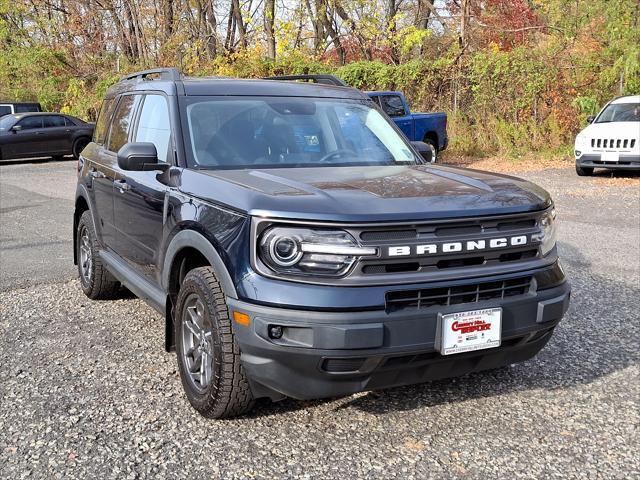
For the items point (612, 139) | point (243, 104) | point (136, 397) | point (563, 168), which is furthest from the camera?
point (563, 168)

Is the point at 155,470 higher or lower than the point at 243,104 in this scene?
lower

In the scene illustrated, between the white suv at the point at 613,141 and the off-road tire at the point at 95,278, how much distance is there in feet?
36.8

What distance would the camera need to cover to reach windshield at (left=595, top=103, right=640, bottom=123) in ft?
46.6

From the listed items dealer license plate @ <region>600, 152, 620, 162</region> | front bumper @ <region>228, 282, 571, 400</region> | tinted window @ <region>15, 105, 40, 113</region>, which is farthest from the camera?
tinted window @ <region>15, 105, 40, 113</region>

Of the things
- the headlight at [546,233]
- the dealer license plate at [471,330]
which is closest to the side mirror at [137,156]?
the dealer license plate at [471,330]

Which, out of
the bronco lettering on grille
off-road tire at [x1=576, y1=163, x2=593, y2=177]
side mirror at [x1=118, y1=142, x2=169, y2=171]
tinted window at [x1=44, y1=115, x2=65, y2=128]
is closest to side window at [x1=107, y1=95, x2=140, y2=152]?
side mirror at [x1=118, y1=142, x2=169, y2=171]

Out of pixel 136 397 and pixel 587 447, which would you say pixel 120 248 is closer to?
pixel 136 397

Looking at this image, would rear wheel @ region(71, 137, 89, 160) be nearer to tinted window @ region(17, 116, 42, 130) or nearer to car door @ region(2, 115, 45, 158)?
car door @ region(2, 115, 45, 158)

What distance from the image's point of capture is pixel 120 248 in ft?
15.9

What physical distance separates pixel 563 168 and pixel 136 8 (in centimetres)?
2105

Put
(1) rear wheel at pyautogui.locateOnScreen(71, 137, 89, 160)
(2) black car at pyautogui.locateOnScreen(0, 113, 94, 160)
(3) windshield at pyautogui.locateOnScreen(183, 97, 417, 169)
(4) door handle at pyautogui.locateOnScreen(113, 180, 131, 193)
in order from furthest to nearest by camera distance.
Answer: (1) rear wheel at pyautogui.locateOnScreen(71, 137, 89, 160)
(2) black car at pyautogui.locateOnScreen(0, 113, 94, 160)
(4) door handle at pyautogui.locateOnScreen(113, 180, 131, 193)
(3) windshield at pyautogui.locateOnScreen(183, 97, 417, 169)

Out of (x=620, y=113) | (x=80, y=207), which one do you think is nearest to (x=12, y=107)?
(x=620, y=113)

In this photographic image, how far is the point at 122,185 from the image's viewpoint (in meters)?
4.66

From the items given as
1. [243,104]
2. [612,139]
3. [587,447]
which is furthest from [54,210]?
[612,139]
